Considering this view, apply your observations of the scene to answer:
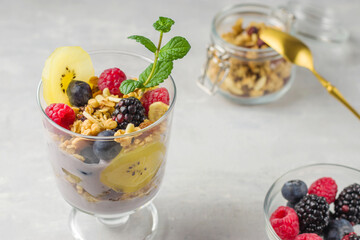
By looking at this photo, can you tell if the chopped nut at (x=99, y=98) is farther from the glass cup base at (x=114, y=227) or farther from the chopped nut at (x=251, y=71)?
the chopped nut at (x=251, y=71)

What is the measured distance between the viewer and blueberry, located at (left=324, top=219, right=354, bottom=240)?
3.77 ft

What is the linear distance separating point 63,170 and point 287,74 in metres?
0.89

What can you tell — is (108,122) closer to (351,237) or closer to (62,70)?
(62,70)

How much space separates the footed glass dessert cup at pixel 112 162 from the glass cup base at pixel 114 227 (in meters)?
0.18

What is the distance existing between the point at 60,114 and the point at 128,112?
0.13m

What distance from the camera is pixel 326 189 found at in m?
1.21

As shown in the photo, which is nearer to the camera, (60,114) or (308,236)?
(60,114)

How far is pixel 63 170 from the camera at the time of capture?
1001mm

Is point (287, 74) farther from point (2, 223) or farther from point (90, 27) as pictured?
point (2, 223)

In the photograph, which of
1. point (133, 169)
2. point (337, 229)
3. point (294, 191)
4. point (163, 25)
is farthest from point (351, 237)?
point (163, 25)

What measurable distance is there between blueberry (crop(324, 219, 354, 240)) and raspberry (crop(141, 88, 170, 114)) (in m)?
0.50

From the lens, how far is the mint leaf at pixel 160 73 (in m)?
1.02

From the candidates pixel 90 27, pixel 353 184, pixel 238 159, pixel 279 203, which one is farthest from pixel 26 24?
pixel 353 184

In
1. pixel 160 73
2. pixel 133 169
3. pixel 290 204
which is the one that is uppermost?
pixel 160 73
